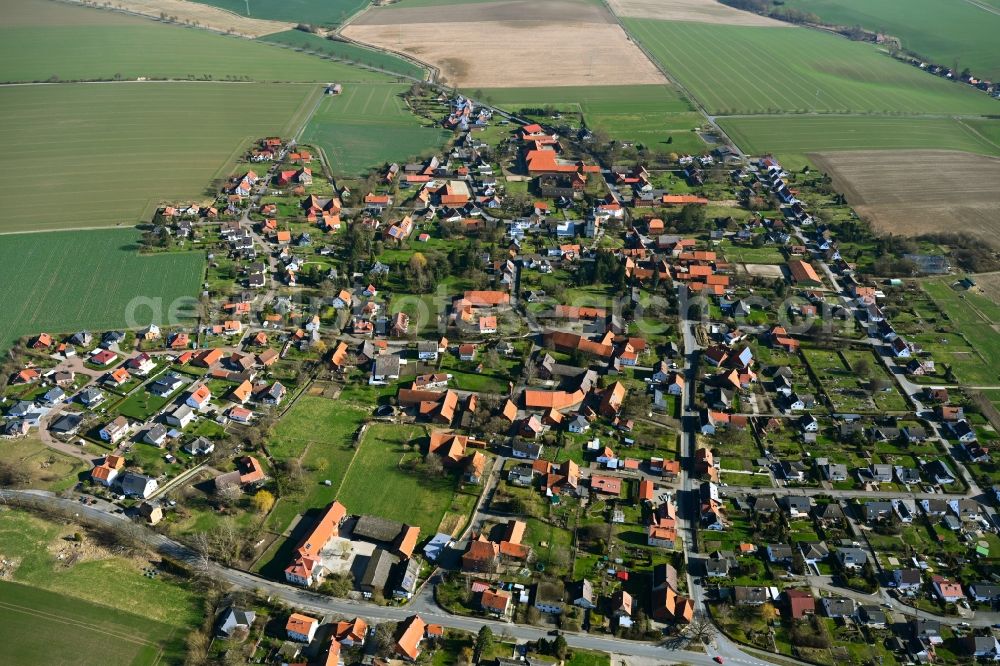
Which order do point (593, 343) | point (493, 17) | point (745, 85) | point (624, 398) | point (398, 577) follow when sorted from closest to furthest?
1. point (398, 577)
2. point (624, 398)
3. point (593, 343)
4. point (745, 85)
5. point (493, 17)

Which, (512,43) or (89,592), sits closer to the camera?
(89,592)

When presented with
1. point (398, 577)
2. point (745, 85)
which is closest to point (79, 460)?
point (398, 577)

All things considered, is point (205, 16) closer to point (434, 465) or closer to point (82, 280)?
point (82, 280)

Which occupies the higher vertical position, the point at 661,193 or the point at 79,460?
the point at 661,193

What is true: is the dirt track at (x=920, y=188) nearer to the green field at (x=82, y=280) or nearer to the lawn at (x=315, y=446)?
the lawn at (x=315, y=446)

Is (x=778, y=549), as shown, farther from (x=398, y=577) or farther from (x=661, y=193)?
(x=661, y=193)

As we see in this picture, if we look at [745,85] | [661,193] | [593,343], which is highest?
[745,85]

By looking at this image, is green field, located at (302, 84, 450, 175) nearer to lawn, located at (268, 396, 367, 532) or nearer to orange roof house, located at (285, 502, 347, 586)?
lawn, located at (268, 396, 367, 532)

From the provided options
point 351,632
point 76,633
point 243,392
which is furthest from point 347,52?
point 351,632
